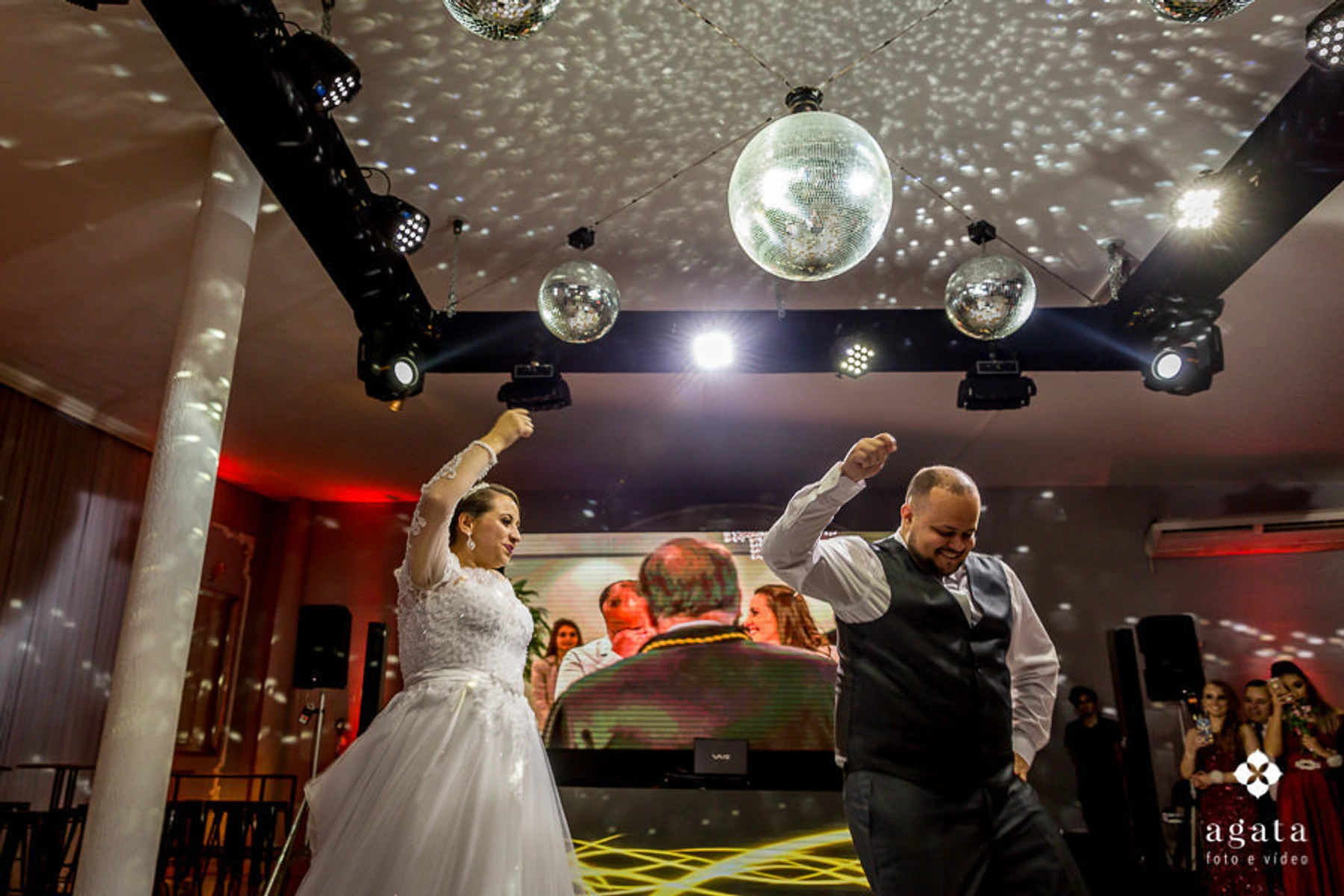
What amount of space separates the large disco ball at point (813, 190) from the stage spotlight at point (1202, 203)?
2300 millimetres

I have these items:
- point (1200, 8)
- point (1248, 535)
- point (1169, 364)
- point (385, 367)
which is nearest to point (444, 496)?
point (1200, 8)

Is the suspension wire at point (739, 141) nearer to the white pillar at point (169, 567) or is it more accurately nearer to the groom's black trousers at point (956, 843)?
the white pillar at point (169, 567)

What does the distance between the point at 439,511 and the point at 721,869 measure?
4.38 m

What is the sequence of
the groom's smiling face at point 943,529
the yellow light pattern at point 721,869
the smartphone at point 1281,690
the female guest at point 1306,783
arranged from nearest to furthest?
the groom's smiling face at point 943,529 → the yellow light pattern at point 721,869 → the female guest at point 1306,783 → the smartphone at point 1281,690

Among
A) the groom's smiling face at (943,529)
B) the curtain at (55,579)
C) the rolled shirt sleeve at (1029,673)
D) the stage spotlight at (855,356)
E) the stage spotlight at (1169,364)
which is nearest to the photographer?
the groom's smiling face at (943,529)

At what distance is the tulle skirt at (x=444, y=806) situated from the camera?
2.00m

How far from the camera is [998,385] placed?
5020 millimetres

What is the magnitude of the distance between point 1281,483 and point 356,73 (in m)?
8.67

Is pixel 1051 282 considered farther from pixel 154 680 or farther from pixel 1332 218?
pixel 154 680

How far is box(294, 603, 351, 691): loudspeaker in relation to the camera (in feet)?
22.4

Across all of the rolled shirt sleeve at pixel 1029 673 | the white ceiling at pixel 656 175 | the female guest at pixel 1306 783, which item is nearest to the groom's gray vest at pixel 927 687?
the rolled shirt sleeve at pixel 1029 673

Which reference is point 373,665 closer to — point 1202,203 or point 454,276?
point 454,276

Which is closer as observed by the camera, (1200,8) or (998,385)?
(1200,8)

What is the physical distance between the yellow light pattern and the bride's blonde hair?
323 centimetres
